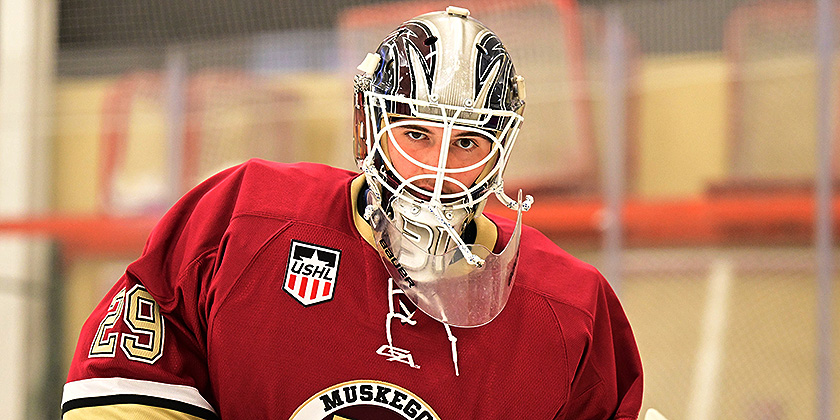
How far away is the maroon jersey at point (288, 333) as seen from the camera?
158 centimetres

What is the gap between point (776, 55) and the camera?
12.0ft

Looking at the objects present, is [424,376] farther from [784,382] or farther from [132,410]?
[784,382]

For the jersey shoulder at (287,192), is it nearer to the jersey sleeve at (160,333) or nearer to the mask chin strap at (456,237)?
the jersey sleeve at (160,333)

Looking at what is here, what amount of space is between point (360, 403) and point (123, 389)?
0.37 metres

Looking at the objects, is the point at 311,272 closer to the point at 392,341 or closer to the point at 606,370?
the point at 392,341

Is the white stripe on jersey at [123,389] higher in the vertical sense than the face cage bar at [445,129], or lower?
lower

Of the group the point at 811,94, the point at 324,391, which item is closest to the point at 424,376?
the point at 324,391

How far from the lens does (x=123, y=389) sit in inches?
61.0

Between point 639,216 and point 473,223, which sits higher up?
point 473,223

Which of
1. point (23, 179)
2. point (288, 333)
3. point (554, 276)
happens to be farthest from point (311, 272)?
point (23, 179)

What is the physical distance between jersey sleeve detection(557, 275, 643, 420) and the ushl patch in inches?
16.9

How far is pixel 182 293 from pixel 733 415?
244 cm

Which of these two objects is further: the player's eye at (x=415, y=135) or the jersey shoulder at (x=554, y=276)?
the jersey shoulder at (x=554, y=276)

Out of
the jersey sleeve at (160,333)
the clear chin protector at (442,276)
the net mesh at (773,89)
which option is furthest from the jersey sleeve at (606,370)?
the net mesh at (773,89)
